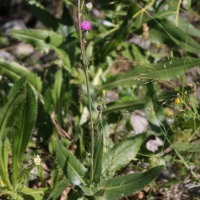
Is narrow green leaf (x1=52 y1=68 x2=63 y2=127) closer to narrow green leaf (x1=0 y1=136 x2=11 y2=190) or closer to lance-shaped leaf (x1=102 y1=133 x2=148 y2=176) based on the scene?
narrow green leaf (x1=0 y1=136 x2=11 y2=190)

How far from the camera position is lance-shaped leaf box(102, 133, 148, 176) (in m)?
1.69

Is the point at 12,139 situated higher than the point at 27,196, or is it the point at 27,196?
the point at 12,139

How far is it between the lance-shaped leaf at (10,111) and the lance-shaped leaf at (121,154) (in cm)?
71

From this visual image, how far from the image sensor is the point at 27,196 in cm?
161

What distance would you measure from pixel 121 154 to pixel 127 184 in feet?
0.96

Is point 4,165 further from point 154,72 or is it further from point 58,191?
point 154,72

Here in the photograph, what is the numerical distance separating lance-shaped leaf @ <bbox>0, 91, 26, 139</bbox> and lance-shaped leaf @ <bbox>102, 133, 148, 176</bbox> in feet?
2.34

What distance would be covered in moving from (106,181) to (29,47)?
9.63 ft

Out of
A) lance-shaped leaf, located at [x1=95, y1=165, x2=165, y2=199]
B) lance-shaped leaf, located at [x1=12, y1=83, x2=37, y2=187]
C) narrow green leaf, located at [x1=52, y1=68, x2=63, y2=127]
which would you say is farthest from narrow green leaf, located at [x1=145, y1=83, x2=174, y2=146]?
lance-shaped leaf, located at [x1=12, y1=83, x2=37, y2=187]

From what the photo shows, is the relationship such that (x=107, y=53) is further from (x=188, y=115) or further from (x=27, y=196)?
(x=27, y=196)

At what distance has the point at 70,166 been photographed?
1460mm

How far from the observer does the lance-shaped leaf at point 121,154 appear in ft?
5.55

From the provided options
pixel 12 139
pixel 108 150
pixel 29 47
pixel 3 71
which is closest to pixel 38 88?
pixel 3 71

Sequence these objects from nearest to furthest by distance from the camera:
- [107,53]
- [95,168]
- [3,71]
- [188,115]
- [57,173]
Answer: [95,168] → [57,173] → [188,115] → [3,71] → [107,53]
